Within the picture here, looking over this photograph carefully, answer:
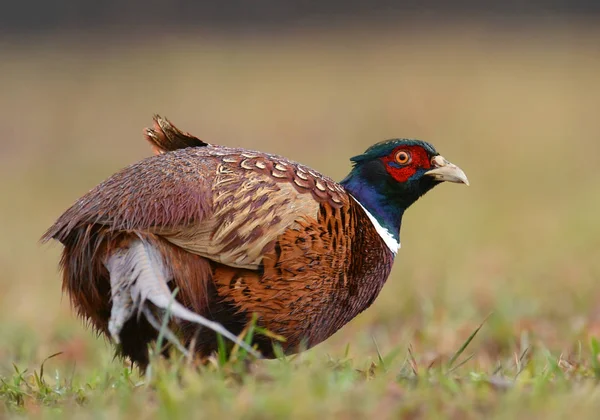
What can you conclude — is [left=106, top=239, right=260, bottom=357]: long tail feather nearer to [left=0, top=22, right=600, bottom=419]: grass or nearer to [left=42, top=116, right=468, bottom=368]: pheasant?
[left=42, top=116, right=468, bottom=368]: pheasant

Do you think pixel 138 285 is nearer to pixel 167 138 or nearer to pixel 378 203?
pixel 167 138

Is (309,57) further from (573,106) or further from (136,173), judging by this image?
(136,173)

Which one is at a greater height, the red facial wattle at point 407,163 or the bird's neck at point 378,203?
the red facial wattle at point 407,163

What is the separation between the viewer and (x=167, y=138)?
4.18 metres

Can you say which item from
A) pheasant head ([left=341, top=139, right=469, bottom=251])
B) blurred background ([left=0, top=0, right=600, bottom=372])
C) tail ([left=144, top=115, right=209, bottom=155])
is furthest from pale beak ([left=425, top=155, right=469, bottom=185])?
blurred background ([left=0, top=0, right=600, bottom=372])

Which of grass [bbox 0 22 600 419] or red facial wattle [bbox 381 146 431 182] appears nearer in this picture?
grass [bbox 0 22 600 419]

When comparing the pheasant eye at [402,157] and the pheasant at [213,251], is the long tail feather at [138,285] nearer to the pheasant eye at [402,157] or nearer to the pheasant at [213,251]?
the pheasant at [213,251]

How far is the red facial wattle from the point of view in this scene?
420 cm

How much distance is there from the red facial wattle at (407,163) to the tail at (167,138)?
78 cm

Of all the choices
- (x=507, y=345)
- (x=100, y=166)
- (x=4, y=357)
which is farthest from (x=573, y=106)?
(x=4, y=357)

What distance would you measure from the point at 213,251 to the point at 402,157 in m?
1.05

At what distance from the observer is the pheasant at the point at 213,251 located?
353 cm

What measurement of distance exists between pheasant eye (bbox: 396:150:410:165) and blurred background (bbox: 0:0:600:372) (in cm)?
139

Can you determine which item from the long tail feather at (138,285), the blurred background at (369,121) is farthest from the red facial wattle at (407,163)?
the blurred background at (369,121)
